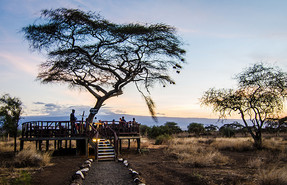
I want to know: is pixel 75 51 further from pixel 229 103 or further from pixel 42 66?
pixel 229 103

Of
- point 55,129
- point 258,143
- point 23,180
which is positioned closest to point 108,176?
point 23,180

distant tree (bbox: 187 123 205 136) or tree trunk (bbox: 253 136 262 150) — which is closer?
tree trunk (bbox: 253 136 262 150)

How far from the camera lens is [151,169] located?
1398 cm

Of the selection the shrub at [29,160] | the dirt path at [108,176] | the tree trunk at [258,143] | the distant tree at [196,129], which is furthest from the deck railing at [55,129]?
the distant tree at [196,129]

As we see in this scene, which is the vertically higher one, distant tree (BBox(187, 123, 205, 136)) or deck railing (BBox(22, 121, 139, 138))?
deck railing (BBox(22, 121, 139, 138))

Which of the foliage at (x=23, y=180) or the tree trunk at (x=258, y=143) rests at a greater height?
the foliage at (x=23, y=180)

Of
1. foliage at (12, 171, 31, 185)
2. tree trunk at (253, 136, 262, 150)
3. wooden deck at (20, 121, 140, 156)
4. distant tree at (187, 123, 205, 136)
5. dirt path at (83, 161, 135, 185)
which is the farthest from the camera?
distant tree at (187, 123, 205, 136)

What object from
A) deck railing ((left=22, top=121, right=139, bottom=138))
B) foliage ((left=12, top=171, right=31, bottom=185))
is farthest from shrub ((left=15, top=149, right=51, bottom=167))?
foliage ((left=12, top=171, right=31, bottom=185))

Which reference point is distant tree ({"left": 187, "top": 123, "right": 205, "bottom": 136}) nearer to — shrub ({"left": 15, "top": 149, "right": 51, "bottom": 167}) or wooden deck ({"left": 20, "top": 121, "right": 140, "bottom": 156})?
wooden deck ({"left": 20, "top": 121, "right": 140, "bottom": 156})

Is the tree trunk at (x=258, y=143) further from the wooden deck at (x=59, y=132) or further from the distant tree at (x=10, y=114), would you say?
the distant tree at (x=10, y=114)

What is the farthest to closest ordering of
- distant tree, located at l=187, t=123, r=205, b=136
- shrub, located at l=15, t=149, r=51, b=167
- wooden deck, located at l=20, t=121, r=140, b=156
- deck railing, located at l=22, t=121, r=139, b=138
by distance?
distant tree, located at l=187, t=123, r=205, b=136 < deck railing, located at l=22, t=121, r=139, b=138 < wooden deck, located at l=20, t=121, r=140, b=156 < shrub, located at l=15, t=149, r=51, b=167

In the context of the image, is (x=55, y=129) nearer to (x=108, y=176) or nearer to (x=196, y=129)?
(x=108, y=176)

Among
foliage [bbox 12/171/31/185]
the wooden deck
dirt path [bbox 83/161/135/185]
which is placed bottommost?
dirt path [bbox 83/161/135/185]

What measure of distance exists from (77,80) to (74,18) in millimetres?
6016
